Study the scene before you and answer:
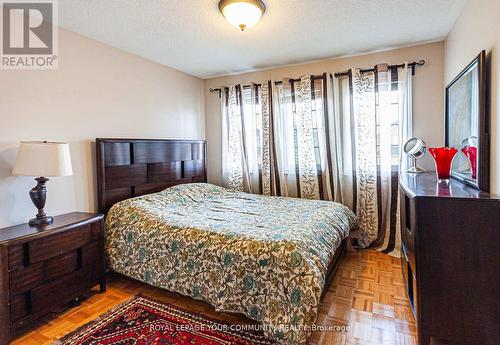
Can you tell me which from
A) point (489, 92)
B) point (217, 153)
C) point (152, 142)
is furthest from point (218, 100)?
point (489, 92)

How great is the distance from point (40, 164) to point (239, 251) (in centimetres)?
159

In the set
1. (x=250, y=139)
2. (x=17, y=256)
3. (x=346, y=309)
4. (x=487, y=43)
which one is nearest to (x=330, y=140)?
(x=250, y=139)

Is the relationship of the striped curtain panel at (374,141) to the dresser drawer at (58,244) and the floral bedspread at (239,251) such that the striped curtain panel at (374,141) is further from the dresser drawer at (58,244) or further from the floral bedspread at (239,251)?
the dresser drawer at (58,244)

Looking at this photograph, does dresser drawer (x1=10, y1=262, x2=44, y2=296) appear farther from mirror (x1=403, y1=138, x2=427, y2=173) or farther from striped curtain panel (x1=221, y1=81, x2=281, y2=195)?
mirror (x1=403, y1=138, x2=427, y2=173)

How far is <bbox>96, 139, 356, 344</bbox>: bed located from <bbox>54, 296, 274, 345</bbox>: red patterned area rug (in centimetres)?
16

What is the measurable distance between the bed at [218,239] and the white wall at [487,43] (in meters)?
1.19

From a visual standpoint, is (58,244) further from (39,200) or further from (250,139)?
(250,139)

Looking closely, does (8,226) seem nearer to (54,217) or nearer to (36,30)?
(54,217)

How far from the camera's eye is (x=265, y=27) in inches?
99.0

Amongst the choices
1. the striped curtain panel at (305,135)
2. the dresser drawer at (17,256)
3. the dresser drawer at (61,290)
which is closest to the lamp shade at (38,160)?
the dresser drawer at (17,256)

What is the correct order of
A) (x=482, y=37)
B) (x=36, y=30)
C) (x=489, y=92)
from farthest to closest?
(x=36, y=30) → (x=482, y=37) → (x=489, y=92)

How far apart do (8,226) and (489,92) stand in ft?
11.3

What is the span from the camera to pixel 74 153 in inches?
→ 101

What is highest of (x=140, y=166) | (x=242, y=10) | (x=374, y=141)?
(x=242, y=10)
